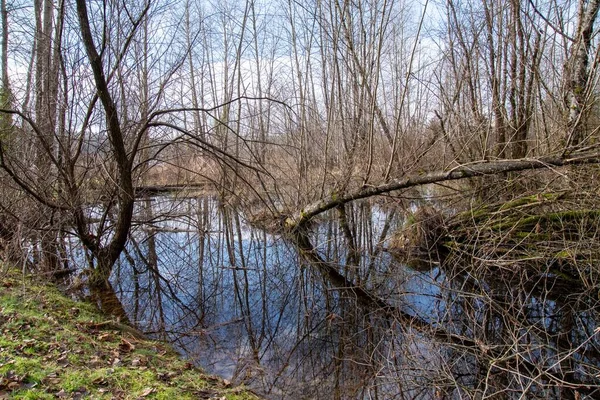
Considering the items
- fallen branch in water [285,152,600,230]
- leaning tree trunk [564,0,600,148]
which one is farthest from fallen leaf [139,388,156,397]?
leaning tree trunk [564,0,600,148]

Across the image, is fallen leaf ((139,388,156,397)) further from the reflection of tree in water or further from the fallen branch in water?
the fallen branch in water

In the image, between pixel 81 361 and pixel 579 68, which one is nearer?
pixel 81 361

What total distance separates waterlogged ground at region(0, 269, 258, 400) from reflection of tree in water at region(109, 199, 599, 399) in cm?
47

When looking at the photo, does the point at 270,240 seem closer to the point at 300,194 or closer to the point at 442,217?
the point at 300,194

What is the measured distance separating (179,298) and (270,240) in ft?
12.7

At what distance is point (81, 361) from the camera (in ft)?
9.71

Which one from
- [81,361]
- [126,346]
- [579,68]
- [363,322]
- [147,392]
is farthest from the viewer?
[579,68]

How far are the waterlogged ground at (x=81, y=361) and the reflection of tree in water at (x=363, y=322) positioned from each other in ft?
1.55

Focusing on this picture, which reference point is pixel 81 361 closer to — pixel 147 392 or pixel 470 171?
pixel 147 392

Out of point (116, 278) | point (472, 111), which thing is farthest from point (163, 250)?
point (472, 111)

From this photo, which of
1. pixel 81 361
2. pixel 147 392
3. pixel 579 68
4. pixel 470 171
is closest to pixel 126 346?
pixel 81 361

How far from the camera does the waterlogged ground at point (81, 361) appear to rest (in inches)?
99.5

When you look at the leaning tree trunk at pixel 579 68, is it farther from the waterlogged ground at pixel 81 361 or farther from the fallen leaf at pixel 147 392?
the fallen leaf at pixel 147 392

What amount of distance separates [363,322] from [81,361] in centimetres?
284
